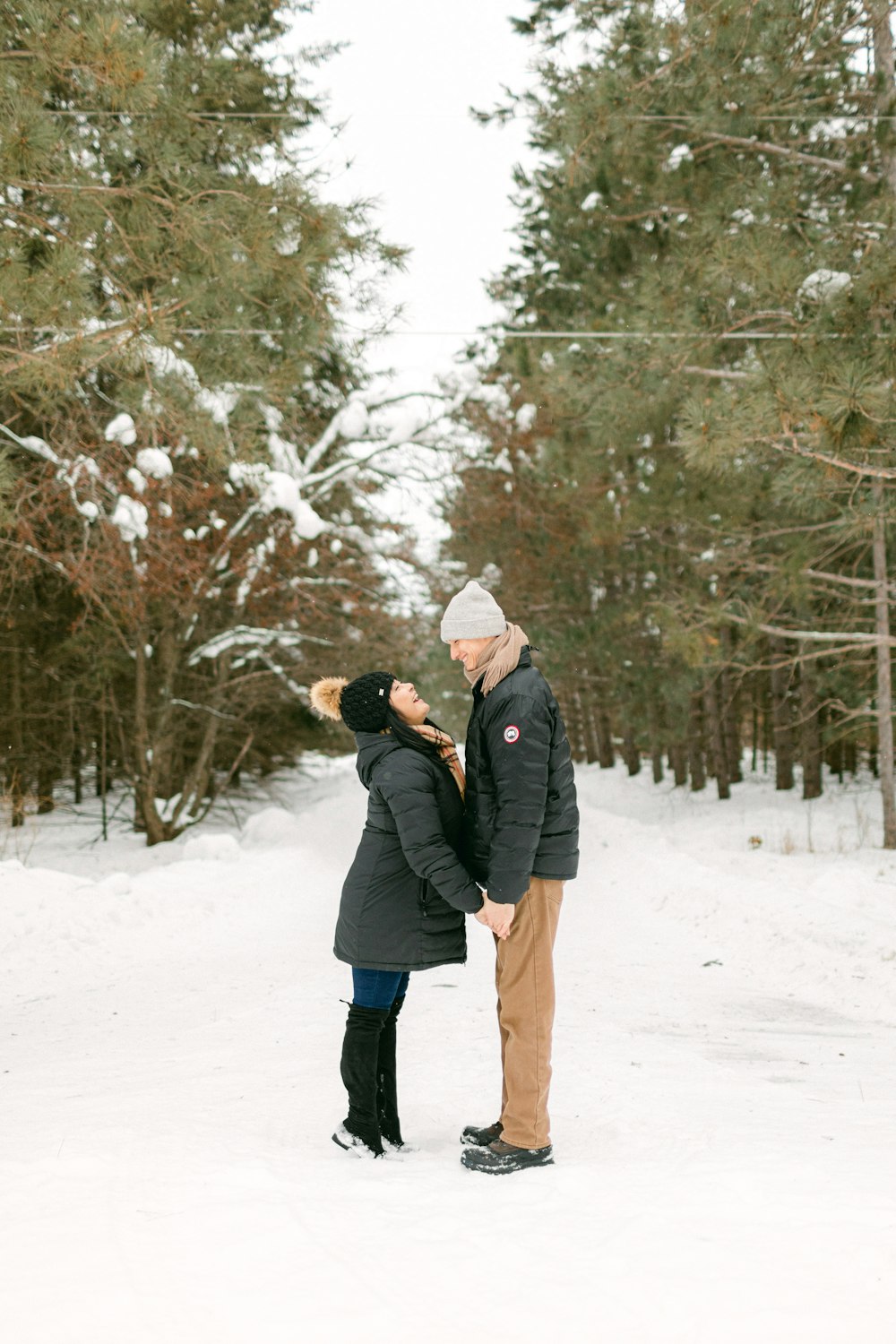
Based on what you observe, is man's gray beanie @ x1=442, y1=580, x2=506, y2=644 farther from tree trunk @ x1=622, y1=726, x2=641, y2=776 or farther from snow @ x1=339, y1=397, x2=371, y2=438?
tree trunk @ x1=622, y1=726, x2=641, y2=776

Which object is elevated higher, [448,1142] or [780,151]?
[780,151]

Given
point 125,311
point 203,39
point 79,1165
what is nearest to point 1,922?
point 125,311

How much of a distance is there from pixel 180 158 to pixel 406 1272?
613 centimetres

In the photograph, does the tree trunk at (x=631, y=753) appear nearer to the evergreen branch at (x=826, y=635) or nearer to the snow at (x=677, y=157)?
the evergreen branch at (x=826, y=635)

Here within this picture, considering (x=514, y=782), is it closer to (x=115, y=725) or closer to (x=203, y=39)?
(x=203, y=39)

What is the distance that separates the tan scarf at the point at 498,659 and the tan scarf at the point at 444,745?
22 centimetres

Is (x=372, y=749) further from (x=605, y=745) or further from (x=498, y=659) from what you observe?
(x=605, y=745)

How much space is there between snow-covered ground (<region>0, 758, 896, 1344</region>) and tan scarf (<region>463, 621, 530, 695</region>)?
155 centimetres

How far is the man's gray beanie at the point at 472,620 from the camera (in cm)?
363

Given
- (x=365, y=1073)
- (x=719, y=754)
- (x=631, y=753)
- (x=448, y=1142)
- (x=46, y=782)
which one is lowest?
(x=448, y=1142)

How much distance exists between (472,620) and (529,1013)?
1.30 m

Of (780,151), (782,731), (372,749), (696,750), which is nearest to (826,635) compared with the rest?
(780,151)

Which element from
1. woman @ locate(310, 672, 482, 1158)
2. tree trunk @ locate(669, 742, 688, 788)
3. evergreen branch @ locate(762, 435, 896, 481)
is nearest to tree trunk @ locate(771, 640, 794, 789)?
tree trunk @ locate(669, 742, 688, 788)

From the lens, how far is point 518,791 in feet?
11.0
